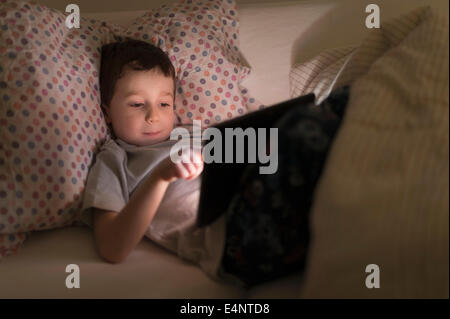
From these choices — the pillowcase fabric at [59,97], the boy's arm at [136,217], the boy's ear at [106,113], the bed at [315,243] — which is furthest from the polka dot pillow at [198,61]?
the boy's arm at [136,217]

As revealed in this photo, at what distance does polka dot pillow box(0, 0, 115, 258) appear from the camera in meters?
0.88

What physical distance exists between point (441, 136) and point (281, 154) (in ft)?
0.81

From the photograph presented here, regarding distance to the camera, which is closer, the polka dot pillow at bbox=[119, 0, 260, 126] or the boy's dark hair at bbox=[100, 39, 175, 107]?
the boy's dark hair at bbox=[100, 39, 175, 107]

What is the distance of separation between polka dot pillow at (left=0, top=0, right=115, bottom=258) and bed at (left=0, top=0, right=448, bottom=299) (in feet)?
0.26

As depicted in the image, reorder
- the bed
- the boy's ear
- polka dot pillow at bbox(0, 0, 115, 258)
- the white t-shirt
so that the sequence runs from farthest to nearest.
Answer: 1. the boy's ear
2. polka dot pillow at bbox(0, 0, 115, 258)
3. the white t-shirt
4. the bed

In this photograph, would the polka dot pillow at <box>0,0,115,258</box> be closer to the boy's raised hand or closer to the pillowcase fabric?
the pillowcase fabric

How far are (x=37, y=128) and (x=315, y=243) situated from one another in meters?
0.68

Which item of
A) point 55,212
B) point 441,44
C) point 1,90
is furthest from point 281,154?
point 1,90

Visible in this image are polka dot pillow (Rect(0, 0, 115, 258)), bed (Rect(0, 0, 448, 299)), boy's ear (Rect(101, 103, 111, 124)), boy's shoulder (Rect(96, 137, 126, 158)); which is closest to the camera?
bed (Rect(0, 0, 448, 299))

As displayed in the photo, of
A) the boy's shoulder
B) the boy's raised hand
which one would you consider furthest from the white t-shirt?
the boy's raised hand

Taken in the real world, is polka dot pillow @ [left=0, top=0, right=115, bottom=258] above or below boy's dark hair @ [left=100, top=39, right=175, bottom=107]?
below

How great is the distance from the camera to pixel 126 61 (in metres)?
1.06

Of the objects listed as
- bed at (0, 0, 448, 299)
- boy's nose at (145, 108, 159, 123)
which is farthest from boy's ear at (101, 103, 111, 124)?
bed at (0, 0, 448, 299)

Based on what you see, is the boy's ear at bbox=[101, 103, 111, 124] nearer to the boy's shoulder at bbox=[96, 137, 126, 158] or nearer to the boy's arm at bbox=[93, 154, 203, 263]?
the boy's shoulder at bbox=[96, 137, 126, 158]
